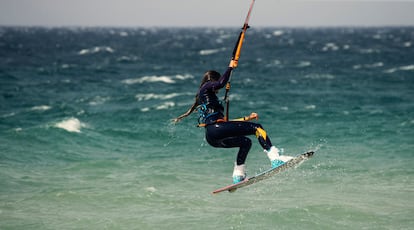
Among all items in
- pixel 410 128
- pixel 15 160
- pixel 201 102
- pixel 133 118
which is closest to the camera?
pixel 201 102

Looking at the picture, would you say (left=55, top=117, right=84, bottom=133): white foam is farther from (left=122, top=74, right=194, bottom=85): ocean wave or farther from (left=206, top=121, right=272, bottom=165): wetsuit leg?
(left=122, top=74, right=194, bottom=85): ocean wave

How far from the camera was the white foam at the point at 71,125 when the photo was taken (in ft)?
90.1

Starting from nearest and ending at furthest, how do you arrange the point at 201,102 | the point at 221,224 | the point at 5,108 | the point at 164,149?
the point at 201,102 → the point at 221,224 → the point at 164,149 → the point at 5,108

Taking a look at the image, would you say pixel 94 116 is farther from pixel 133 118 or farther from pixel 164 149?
pixel 164 149

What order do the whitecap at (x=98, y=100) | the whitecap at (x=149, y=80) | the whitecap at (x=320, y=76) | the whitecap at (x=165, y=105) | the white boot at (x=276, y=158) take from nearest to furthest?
the white boot at (x=276, y=158) < the whitecap at (x=165, y=105) < the whitecap at (x=98, y=100) < the whitecap at (x=149, y=80) < the whitecap at (x=320, y=76)

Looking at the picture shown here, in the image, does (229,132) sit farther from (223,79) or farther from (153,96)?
(153,96)

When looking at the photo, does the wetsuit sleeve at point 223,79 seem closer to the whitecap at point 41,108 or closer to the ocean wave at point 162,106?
the ocean wave at point 162,106

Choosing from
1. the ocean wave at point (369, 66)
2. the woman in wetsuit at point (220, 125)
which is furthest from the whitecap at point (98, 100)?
the ocean wave at point (369, 66)

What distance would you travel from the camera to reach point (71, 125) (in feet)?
92.6

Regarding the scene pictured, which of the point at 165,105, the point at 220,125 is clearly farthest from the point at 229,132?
the point at 165,105

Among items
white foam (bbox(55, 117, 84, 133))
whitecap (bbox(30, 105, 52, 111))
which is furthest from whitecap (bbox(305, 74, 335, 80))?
white foam (bbox(55, 117, 84, 133))

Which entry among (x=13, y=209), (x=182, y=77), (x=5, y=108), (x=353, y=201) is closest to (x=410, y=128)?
(x=353, y=201)

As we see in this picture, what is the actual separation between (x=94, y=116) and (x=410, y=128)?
1538 cm

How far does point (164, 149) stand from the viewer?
24.3m
